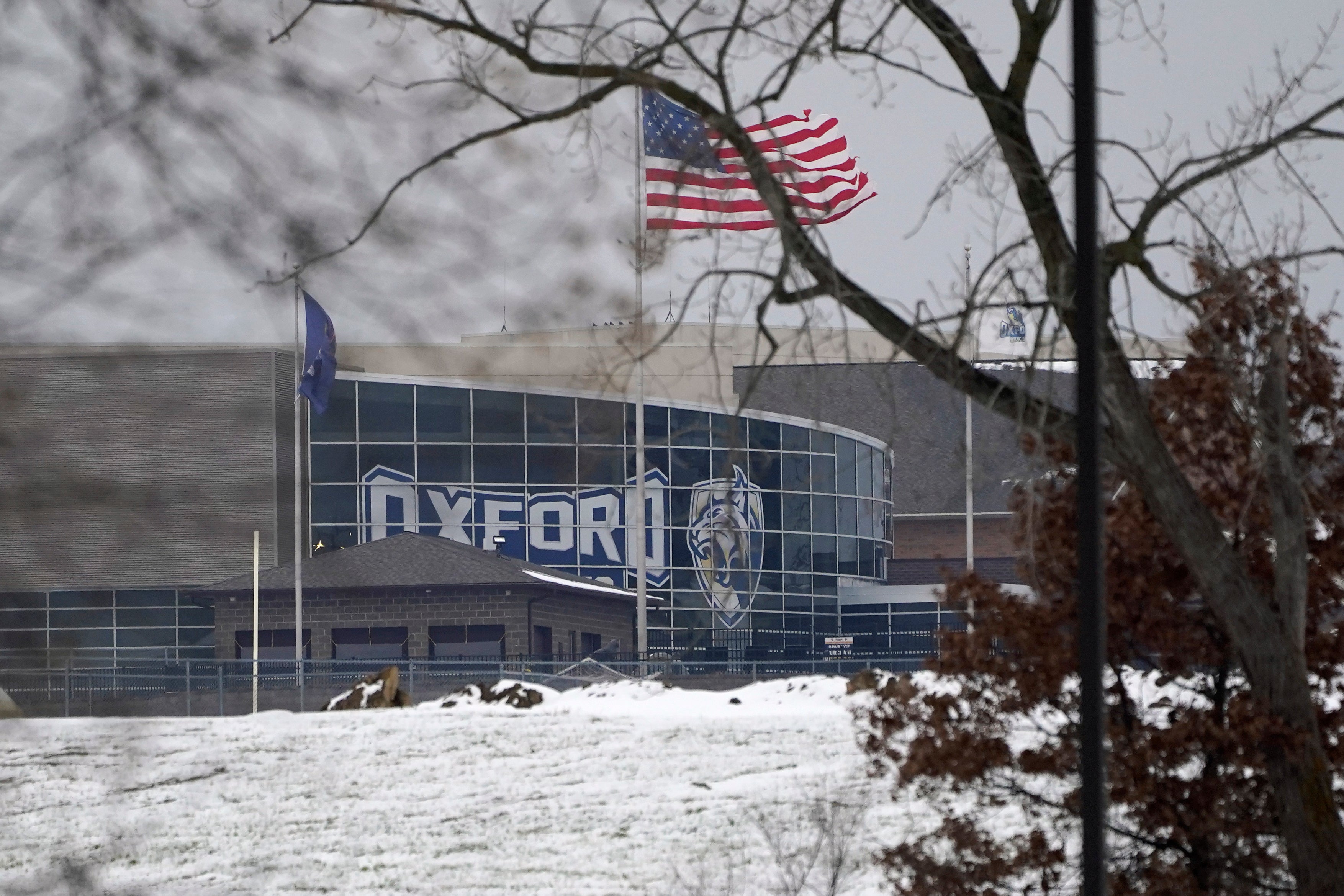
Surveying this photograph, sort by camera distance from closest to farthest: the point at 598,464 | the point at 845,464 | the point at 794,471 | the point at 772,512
→ the point at 598,464 → the point at 772,512 → the point at 794,471 → the point at 845,464

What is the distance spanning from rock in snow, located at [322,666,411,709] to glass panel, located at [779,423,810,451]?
19845mm

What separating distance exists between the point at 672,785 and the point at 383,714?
5.77 metres

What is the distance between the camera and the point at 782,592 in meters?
42.1

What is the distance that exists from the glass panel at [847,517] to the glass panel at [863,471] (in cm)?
44

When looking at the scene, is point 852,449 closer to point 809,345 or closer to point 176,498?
point 809,345

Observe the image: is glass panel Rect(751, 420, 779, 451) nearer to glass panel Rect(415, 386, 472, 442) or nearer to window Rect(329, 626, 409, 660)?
glass panel Rect(415, 386, 472, 442)

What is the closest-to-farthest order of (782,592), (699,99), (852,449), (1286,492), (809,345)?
(699,99) < (809,345) < (1286,492) < (782,592) < (852,449)

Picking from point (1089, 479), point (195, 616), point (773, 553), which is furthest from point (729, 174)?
point (773, 553)

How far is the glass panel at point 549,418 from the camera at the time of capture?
1203 millimetres

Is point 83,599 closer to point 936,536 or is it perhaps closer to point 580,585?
point 580,585

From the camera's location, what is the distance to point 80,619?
832mm

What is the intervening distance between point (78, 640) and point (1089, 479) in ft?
7.83

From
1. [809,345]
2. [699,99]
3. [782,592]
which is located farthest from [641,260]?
[782,592]

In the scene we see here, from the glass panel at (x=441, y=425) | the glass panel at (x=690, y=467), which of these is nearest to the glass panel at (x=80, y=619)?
the glass panel at (x=441, y=425)
